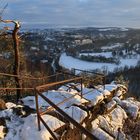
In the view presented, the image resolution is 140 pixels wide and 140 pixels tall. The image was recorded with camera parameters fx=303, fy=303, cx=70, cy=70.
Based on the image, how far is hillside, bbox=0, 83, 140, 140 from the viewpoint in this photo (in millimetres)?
6191

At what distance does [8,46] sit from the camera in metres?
18.2

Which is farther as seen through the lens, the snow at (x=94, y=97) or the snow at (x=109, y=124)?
the snow at (x=94, y=97)

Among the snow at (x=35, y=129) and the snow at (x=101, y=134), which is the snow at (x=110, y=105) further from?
the snow at (x=35, y=129)

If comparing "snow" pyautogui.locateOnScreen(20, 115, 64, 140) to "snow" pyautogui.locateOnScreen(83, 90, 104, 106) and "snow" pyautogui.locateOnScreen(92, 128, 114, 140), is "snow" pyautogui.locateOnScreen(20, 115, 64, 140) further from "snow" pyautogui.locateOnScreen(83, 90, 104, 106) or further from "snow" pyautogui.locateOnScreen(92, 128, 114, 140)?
"snow" pyautogui.locateOnScreen(83, 90, 104, 106)

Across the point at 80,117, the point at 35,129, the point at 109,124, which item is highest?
the point at 35,129

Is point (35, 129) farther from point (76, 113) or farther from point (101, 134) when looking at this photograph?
point (101, 134)

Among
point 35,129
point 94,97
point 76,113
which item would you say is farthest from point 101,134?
point 35,129

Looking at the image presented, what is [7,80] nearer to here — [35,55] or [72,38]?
[35,55]

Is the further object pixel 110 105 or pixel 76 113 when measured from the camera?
pixel 110 105

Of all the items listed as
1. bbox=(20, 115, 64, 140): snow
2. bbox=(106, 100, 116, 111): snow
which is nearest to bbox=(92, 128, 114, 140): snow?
bbox=(20, 115, 64, 140): snow

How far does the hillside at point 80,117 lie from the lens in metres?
6.19

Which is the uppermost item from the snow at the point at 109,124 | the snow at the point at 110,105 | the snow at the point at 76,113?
the snow at the point at 76,113

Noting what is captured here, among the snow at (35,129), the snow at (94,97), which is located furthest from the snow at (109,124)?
the snow at (35,129)

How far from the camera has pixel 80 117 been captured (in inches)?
297
